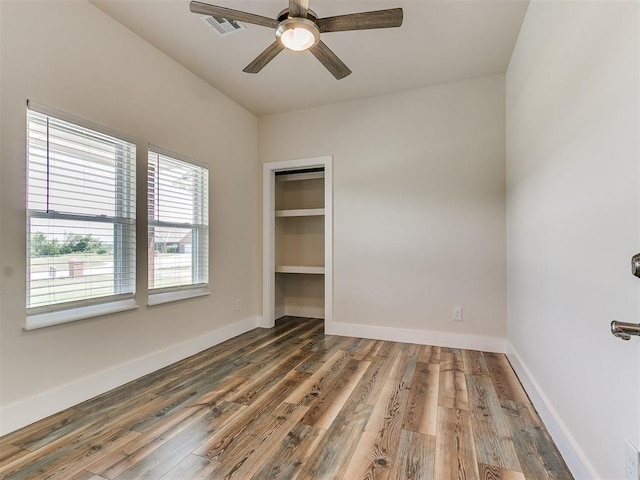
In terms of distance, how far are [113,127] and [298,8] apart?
1602 millimetres

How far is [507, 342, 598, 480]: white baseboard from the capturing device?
1.33 metres

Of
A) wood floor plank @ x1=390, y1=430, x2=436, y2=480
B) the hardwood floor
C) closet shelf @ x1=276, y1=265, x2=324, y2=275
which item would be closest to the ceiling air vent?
closet shelf @ x1=276, y1=265, x2=324, y2=275

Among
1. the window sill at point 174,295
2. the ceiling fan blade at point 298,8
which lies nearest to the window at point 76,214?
the window sill at point 174,295

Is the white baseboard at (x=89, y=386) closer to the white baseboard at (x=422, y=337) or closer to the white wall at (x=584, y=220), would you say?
the white baseboard at (x=422, y=337)

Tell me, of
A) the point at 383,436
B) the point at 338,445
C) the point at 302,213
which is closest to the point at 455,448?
the point at 383,436

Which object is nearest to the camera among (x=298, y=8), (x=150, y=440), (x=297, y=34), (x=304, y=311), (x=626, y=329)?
(x=626, y=329)

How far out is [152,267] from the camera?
270 cm

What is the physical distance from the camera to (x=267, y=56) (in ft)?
7.13

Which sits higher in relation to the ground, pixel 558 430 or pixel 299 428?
pixel 558 430

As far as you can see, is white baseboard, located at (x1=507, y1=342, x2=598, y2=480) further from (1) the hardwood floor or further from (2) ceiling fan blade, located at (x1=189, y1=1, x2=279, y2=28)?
(2) ceiling fan blade, located at (x1=189, y1=1, x2=279, y2=28)

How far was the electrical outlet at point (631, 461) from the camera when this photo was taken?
97 centimetres

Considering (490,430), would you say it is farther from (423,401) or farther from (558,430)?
(423,401)

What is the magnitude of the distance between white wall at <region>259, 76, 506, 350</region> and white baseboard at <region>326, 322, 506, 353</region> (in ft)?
0.03

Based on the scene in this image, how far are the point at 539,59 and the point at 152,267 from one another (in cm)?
324
